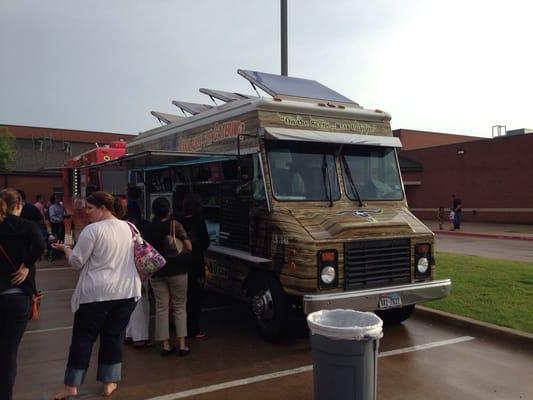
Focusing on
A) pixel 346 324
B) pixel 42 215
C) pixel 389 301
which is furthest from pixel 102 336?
pixel 42 215

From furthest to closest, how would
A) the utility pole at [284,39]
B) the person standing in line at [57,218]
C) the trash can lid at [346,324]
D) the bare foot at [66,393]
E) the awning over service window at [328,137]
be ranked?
the person standing in line at [57,218] → the utility pole at [284,39] → the awning over service window at [328,137] → the bare foot at [66,393] → the trash can lid at [346,324]

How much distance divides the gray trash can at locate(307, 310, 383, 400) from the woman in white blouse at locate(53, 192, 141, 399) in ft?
5.54

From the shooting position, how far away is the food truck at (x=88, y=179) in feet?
38.1

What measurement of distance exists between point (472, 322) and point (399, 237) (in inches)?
68.5

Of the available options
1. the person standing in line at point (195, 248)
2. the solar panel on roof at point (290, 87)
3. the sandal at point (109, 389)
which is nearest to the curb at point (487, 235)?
the solar panel on roof at point (290, 87)

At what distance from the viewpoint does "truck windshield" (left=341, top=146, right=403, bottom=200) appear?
6734 millimetres

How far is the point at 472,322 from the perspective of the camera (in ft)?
21.3

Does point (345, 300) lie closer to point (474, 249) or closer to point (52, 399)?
point (52, 399)

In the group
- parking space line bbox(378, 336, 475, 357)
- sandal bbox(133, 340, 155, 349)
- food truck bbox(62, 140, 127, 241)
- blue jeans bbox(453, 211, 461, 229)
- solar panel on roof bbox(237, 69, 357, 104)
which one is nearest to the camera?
parking space line bbox(378, 336, 475, 357)

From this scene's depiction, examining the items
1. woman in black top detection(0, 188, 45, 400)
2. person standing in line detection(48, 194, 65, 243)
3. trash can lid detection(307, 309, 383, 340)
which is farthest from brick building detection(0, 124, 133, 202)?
trash can lid detection(307, 309, 383, 340)

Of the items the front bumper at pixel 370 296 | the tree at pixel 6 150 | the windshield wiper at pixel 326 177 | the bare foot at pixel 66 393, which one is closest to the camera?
the bare foot at pixel 66 393

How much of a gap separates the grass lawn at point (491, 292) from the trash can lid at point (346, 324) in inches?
125

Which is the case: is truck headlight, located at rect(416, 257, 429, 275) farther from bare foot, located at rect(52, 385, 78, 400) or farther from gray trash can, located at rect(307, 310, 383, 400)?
bare foot, located at rect(52, 385, 78, 400)

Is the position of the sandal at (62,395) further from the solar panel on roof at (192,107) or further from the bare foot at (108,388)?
the solar panel on roof at (192,107)
